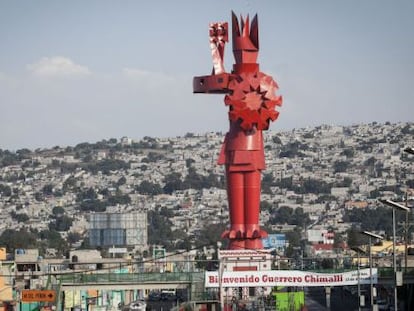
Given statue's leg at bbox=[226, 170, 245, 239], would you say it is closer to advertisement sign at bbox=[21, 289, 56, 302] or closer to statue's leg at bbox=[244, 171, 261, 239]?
statue's leg at bbox=[244, 171, 261, 239]

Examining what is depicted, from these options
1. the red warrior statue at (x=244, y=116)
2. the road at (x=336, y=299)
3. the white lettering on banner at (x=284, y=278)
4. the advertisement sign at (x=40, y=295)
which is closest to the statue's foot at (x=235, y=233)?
the red warrior statue at (x=244, y=116)

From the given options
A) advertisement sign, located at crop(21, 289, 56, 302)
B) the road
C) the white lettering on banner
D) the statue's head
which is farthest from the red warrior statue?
advertisement sign, located at crop(21, 289, 56, 302)

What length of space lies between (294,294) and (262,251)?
13.3 m

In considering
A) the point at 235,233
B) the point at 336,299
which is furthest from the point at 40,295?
the point at 336,299

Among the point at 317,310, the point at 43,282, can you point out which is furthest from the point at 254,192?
the point at 43,282

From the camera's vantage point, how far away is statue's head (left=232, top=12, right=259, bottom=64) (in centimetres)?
11712

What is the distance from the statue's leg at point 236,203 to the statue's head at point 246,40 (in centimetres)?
803

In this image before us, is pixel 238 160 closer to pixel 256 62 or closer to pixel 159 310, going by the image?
pixel 256 62

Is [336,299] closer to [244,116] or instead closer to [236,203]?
[236,203]

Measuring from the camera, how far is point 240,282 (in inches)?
3556

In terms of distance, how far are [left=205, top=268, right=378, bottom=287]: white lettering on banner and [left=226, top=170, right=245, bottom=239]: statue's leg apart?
26.1 meters

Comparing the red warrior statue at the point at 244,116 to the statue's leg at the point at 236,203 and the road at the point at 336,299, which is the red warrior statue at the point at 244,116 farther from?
the road at the point at 336,299

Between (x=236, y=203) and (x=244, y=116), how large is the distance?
6.09 m

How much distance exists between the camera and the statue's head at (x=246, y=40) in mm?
117125
